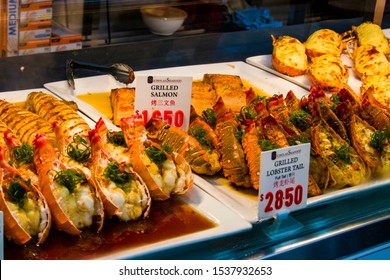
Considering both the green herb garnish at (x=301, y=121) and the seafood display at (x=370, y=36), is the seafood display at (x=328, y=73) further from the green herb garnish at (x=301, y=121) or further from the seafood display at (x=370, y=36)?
the green herb garnish at (x=301, y=121)

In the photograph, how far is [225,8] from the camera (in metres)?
5.37

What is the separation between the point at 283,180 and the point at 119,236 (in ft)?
1.96

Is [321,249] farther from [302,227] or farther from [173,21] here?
[173,21]

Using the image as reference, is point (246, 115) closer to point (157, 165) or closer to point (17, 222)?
point (157, 165)

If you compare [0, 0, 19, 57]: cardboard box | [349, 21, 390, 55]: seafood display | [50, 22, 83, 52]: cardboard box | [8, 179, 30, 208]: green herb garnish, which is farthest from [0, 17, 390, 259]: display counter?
[349, 21, 390, 55]: seafood display

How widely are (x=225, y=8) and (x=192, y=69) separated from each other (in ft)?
5.02

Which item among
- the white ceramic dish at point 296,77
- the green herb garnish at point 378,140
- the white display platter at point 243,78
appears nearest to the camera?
the white display platter at point 243,78

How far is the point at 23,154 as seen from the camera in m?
2.43

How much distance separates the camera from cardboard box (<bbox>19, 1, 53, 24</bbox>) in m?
3.85

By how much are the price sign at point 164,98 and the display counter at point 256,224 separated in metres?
0.70

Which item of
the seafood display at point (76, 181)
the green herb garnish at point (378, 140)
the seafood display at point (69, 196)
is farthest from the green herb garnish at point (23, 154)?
the green herb garnish at point (378, 140)

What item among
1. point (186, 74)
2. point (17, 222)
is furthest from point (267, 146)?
point (186, 74)

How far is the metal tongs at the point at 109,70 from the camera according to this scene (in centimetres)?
352

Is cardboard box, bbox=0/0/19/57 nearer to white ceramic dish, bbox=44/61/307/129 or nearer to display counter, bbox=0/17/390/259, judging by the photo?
display counter, bbox=0/17/390/259
